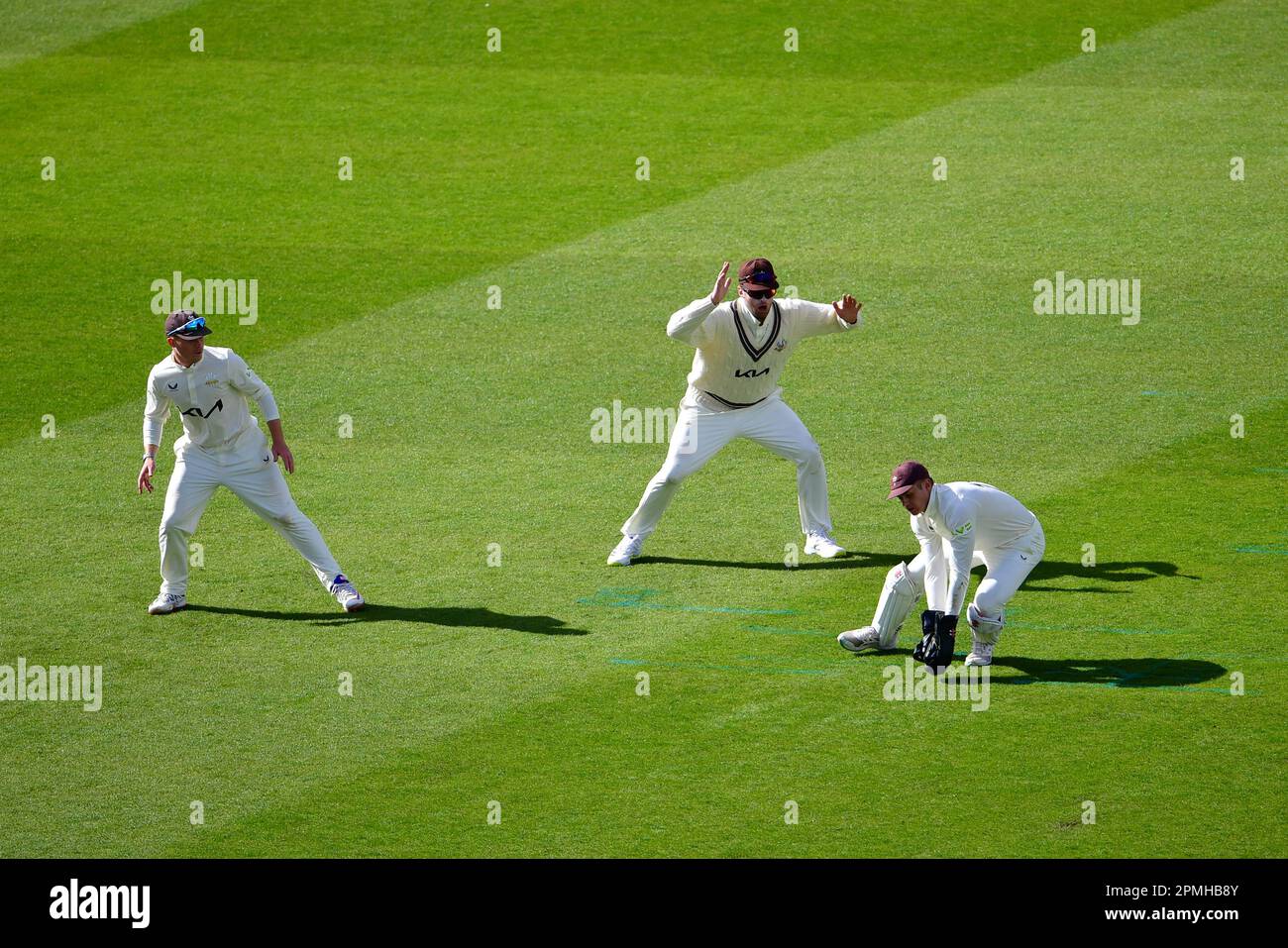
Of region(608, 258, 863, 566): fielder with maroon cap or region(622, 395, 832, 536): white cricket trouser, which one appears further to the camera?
region(622, 395, 832, 536): white cricket trouser

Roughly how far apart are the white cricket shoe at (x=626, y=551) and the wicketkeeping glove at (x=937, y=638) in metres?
3.27

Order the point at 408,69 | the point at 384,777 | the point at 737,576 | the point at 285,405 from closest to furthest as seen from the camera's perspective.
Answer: the point at 384,777 → the point at 737,576 → the point at 285,405 → the point at 408,69

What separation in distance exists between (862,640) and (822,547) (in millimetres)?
2135

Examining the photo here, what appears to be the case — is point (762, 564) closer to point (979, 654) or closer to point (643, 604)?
point (643, 604)

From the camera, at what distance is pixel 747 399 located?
13867mm

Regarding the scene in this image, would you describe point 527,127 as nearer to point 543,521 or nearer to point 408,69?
point 408,69

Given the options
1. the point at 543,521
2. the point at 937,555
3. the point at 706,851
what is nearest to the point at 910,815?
the point at 706,851

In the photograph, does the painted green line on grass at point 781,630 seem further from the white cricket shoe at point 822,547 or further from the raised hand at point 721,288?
the raised hand at point 721,288

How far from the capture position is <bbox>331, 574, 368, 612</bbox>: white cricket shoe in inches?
502

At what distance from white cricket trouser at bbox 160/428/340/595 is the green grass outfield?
48cm

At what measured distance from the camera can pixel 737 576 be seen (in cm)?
1347

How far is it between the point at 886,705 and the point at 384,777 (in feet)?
10.6

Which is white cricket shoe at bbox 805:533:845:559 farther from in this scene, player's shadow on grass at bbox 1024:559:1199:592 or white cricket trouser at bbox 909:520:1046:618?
white cricket trouser at bbox 909:520:1046:618

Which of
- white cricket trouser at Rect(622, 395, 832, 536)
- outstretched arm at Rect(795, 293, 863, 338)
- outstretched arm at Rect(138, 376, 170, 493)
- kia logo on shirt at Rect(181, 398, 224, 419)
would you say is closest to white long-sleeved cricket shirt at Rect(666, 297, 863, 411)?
outstretched arm at Rect(795, 293, 863, 338)
